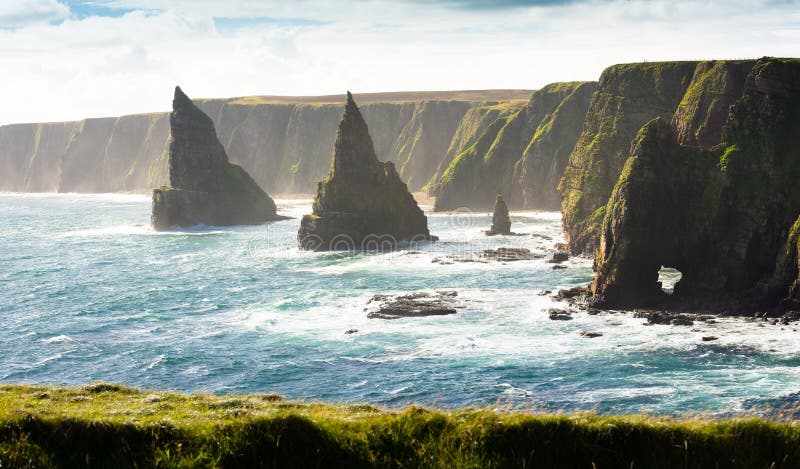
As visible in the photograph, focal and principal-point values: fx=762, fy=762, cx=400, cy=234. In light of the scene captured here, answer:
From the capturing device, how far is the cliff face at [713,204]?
70.1 m

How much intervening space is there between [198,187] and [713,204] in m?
123

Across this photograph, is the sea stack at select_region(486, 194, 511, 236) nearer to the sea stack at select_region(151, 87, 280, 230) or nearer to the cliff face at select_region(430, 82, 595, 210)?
the cliff face at select_region(430, 82, 595, 210)

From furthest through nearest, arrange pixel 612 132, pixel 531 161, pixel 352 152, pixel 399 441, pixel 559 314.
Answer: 1. pixel 531 161
2. pixel 352 152
3. pixel 612 132
4. pixel 559 314
5. pixel 399 441

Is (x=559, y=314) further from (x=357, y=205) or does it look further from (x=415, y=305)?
(x=357, y=205)

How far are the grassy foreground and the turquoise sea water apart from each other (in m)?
12.3

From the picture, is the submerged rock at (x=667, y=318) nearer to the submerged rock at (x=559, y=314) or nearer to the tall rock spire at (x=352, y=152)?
the submerged rock at (x=559, y=314)

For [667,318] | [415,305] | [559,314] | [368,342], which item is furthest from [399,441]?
[415,305]

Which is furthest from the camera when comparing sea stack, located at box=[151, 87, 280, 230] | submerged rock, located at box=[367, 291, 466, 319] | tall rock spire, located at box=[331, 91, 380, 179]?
sea stack, located at box=[151, 87, 280, 230]

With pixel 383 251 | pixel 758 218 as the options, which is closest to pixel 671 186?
pixel 758 218

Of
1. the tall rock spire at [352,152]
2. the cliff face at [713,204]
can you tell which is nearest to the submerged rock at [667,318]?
the cliff face at [713,204]

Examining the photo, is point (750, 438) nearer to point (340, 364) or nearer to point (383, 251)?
point (340, 364)

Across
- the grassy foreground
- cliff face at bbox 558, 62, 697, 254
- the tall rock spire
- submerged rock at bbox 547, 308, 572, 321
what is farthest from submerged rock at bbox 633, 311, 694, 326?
the tall rock spire

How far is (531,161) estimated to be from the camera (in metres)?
181

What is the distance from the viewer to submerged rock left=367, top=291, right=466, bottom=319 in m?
73.0
